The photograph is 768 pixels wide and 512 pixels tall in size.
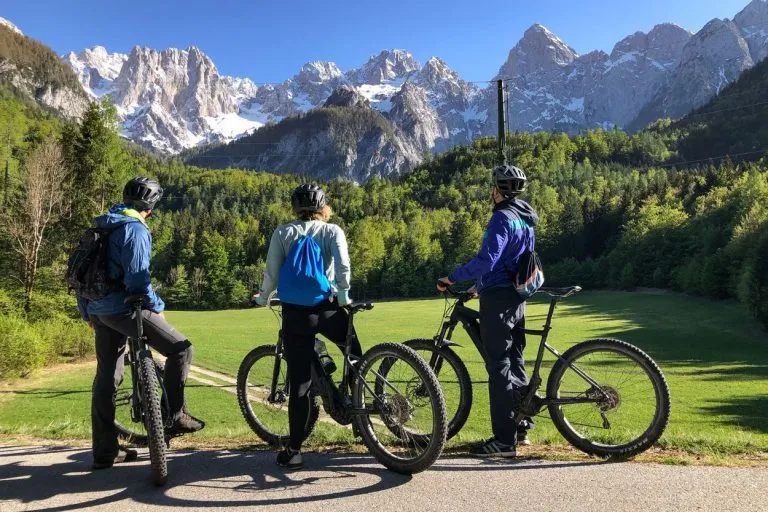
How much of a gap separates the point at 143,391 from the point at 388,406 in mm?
1976

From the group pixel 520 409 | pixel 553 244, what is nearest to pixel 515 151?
pixel 553 244

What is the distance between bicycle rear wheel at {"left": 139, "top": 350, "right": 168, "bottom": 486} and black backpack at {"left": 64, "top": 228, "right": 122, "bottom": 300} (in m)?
0.63

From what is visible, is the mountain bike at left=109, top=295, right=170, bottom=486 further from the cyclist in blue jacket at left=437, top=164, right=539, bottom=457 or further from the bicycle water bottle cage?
the cyclist in blue jacket at left=437, top=164, right=539, bottom=457

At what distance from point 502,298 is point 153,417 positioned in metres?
2.96

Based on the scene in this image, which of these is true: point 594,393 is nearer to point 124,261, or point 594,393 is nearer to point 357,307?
point 357,307

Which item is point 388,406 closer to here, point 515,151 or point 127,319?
point 127,319

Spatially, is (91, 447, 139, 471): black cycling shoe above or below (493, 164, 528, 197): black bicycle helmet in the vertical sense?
below

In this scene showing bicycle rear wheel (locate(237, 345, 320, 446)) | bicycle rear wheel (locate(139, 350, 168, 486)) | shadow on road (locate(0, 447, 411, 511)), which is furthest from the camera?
bicycle rear wheel (locate(237, 345, 320, 446))

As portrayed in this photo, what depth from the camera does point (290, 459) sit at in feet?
13.6

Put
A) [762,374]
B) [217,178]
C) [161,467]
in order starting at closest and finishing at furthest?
1. [161,467]
2. [762,374]
3. [217,178]

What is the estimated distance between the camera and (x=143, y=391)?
420cm

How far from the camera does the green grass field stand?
568cm

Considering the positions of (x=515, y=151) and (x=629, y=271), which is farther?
(x=515, y=151)

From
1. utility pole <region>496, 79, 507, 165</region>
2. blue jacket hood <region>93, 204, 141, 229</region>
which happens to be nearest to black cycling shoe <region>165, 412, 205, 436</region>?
blue jacket hood <region>93, 204, 141, 229</region>
